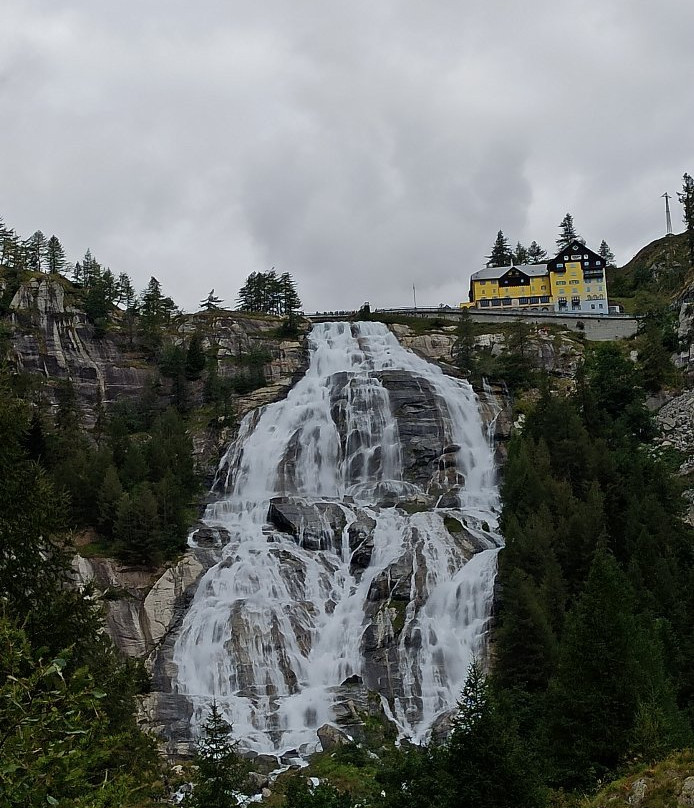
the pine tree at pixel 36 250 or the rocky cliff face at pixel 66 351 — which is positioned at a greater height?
the pine tree at pixel 36 250

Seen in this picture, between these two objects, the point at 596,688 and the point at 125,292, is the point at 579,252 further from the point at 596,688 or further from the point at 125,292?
the point at 596,688

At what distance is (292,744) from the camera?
33.0 m

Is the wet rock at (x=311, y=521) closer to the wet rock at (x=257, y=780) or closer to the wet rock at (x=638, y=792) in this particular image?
the wet rock at (x=257, y=780)

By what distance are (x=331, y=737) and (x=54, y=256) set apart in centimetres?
7425

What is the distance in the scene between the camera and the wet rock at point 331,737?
3184 cm

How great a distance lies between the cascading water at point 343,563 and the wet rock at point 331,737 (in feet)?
1.91

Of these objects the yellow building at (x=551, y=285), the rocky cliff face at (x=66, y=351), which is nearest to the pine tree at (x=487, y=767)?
the rocky cliff face at (x=66, y=351)

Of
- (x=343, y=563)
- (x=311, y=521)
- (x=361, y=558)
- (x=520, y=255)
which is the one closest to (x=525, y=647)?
(x=361, y=558)

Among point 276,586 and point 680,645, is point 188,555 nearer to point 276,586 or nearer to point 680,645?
point 276,586

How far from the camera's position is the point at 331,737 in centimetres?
3225

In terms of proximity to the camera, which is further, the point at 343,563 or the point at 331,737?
the point at 343,563

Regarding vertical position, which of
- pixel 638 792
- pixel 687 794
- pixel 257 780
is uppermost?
pixel 687 794

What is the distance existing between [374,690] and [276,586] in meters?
9.14

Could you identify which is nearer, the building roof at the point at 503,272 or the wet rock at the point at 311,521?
the wet rock at the point at 311,521
